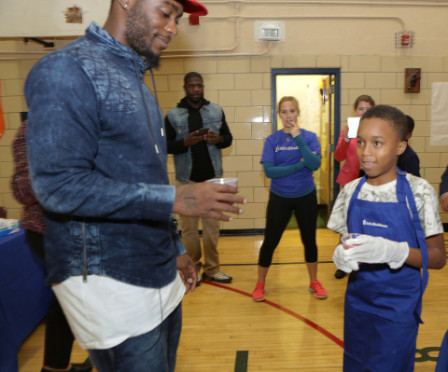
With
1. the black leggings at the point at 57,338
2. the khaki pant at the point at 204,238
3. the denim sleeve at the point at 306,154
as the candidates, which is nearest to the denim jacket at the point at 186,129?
the khaki pant at the point at 204,238

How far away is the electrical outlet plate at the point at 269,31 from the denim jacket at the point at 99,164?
4337mm

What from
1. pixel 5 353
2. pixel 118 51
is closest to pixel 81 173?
pixel 118 51

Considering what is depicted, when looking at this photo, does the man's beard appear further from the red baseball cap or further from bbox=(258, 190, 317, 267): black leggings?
bbox=(258, 190, 317, 267): black leggings

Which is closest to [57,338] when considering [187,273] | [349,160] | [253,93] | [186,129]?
[187,273]

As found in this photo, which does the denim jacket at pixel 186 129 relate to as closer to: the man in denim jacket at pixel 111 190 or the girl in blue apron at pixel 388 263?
the girl in blue apron at pixel 388 263

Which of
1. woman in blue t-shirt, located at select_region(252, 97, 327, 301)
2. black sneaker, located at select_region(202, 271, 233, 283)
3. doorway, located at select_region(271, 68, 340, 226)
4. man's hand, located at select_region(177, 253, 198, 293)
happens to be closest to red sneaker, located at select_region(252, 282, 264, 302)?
woman in blue t-shirt, located at select_region(252, 97, 327, 301)

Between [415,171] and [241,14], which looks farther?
[241,14]

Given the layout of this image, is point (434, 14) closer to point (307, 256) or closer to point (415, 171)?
point (415, 171)

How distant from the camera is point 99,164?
2.81ft

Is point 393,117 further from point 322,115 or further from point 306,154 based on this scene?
point 322,115

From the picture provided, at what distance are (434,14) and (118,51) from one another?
5680 mm

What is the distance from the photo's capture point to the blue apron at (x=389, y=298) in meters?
1.35

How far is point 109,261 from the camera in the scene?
0.86 meters

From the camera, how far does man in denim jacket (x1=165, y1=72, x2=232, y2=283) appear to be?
10.9 feet
